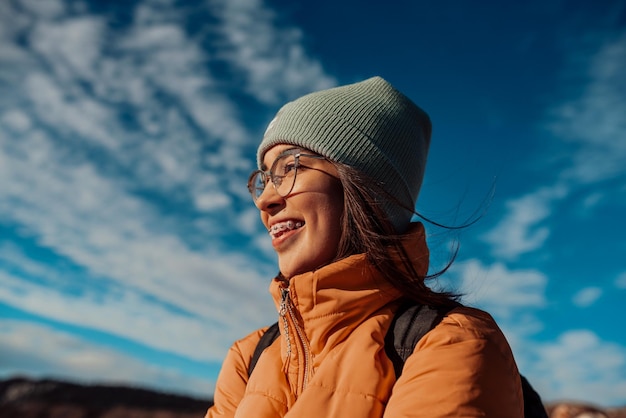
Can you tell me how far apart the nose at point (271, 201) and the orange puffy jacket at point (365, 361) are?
374 mm

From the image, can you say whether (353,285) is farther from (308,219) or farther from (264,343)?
(264,343)

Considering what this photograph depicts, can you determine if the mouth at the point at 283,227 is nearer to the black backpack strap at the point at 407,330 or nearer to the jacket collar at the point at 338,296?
the jacket collar at the point at 338,296

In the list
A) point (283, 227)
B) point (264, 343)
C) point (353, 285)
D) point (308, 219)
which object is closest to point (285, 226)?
point (283, 227)

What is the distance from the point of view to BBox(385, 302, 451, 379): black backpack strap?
217cm

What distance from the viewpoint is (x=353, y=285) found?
2449 mm

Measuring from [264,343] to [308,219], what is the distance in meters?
0.73

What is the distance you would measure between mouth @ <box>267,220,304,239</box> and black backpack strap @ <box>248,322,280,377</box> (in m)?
0.54

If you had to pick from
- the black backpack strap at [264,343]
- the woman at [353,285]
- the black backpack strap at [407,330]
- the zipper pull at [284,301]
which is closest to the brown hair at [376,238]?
the woman at [353,285]

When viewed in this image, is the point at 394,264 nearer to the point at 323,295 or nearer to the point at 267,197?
the point at 323,295

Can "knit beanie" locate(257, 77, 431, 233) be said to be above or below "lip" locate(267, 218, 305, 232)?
above

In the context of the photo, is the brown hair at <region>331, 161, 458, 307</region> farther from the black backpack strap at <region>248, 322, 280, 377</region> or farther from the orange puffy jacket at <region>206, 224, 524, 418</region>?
the black backpack strap at <region>248, 322, 280, 377</region>

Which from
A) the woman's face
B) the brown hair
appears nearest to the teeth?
the woman's face

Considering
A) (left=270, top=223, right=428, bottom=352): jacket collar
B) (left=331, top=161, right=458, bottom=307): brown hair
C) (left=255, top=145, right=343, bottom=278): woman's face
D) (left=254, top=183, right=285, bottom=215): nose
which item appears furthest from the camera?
(left=254, top=183, right=285, bottom=215): nose

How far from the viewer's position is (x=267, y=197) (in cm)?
280
